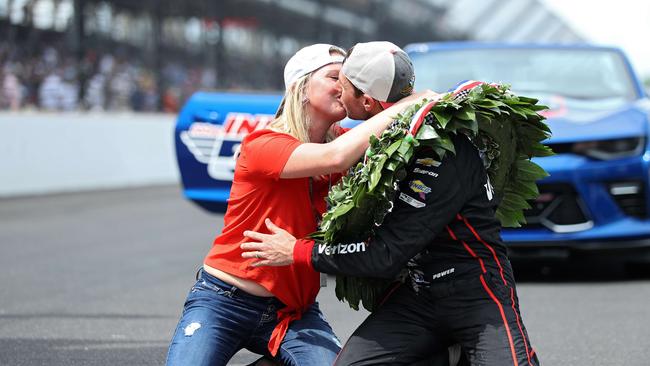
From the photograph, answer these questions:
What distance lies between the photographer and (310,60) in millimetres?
3885

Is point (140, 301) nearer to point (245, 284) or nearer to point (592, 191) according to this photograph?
point (592, 191)

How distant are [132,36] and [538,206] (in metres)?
15.1

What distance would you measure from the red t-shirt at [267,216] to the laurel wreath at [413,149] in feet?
0.60

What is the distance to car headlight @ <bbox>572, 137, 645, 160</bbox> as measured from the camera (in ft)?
23.3

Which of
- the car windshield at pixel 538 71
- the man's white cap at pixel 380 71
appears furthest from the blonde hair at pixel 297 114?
the car windshield at pixel 538 71

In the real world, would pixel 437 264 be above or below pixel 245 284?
above

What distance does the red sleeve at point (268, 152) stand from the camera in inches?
146

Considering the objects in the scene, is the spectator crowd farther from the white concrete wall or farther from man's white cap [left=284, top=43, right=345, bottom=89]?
man's white cap [left=284, top=43, right=345, bottom=89]

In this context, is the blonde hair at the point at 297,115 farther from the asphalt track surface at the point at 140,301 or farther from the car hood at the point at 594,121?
the car hood at the point at 594,121

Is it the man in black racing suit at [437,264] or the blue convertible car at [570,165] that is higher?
the man in black racing suit at [437,264]

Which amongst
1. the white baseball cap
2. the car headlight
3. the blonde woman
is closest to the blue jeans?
the blonde woman

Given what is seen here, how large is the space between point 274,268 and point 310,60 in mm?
779

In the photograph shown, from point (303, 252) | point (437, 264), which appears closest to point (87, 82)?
point (303, 252)

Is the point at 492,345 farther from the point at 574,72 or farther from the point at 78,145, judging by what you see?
the point at 78,145
